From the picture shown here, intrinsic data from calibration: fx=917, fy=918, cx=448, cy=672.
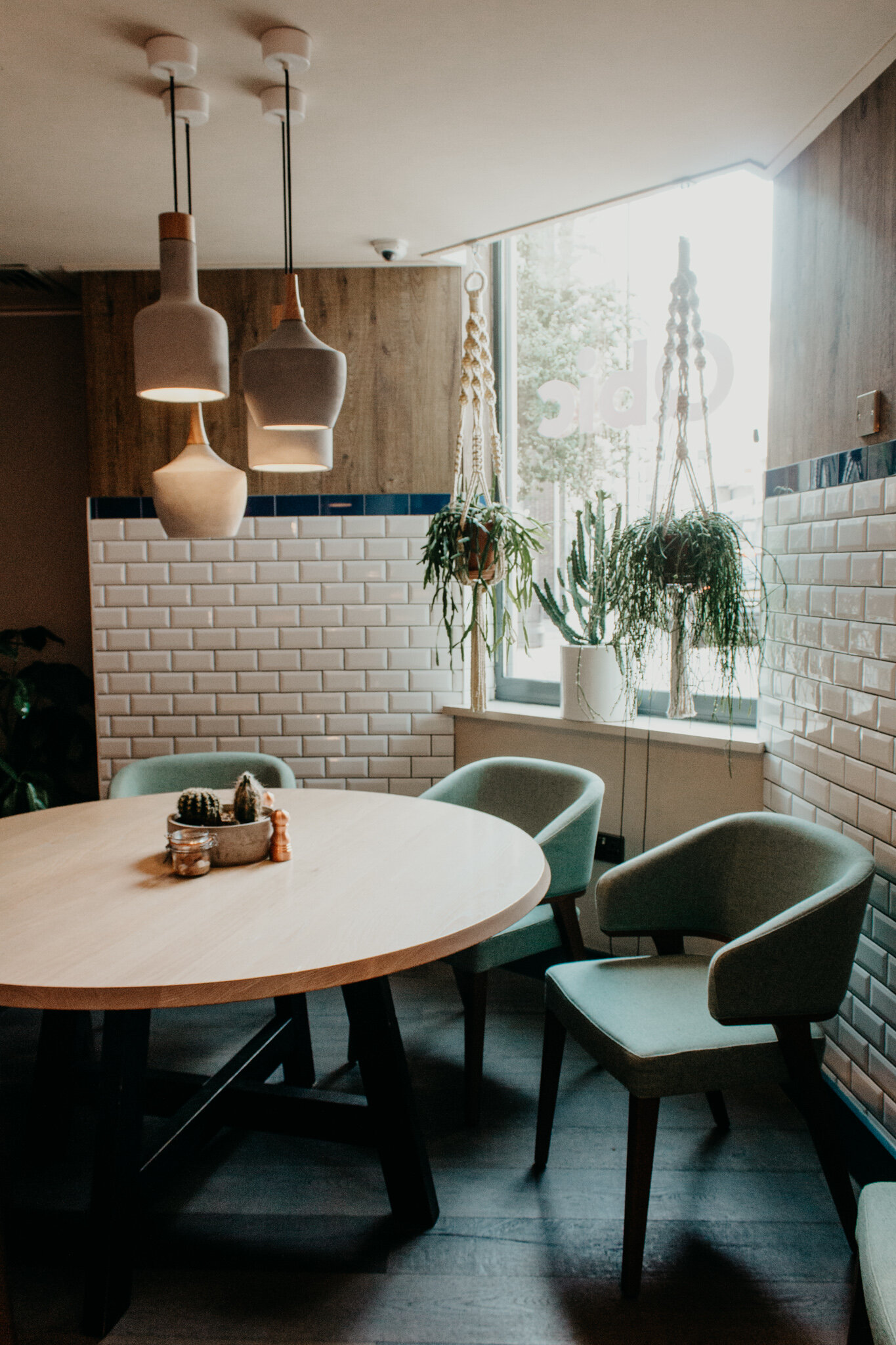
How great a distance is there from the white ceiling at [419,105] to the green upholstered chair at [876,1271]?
84.4 inches

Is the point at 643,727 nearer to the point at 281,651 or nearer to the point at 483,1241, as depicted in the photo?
the point at 281,651

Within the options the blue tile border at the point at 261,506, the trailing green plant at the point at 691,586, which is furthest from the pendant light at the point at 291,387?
the blue tile border at the point at 261,506

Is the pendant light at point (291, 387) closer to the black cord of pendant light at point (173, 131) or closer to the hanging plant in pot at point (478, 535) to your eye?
the black cord of pendant light at point (173, 131)

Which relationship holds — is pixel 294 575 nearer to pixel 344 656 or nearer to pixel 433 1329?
pixel 344 656

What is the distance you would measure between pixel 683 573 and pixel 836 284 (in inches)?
31.1

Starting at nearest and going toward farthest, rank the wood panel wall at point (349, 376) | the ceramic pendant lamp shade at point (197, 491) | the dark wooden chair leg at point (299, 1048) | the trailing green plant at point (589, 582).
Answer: the ceramic pendant lamp shade at point (197, 491) → the dark wooden chair leg at point (299, 1048) → the trailing green plant at point (589, 582) → the wood panel wall at point (349, 376)

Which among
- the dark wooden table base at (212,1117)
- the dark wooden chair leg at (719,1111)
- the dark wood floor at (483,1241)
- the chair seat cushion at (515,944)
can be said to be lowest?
the dark wood floor at (483,1241)

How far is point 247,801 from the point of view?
1988 mm

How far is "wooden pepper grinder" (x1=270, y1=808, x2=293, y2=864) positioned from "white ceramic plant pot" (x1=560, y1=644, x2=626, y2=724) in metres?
1.35

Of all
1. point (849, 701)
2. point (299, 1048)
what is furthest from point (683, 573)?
point (299, 1048)

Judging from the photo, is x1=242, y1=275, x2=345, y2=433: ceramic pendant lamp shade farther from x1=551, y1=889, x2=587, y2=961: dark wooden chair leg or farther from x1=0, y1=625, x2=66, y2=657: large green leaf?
x1=0, y1=625, x2=66, y2=657: large green leaf

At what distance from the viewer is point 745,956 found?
1690mm

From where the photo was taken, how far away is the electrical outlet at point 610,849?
3072mm

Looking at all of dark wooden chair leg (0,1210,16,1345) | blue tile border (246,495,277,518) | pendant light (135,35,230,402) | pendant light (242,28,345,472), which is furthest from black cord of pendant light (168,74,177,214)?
dark wooden chair leg (0,1210,16,1345)
